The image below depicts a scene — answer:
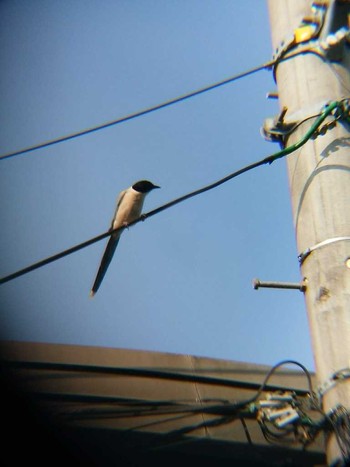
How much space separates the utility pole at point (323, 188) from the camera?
108 inches

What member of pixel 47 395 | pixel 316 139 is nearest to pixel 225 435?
pixel 47 395

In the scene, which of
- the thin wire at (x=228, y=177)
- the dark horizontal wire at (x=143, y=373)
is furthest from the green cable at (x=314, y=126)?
the dark horizontal wire at (x=143, y=373)

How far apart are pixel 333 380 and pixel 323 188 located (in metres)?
0.84

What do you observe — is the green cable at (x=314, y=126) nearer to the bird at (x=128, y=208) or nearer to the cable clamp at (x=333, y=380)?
the cable clamp at (x=333, y=380)

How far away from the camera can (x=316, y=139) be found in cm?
330

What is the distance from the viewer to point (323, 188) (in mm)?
3119

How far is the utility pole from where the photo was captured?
9.01 ft

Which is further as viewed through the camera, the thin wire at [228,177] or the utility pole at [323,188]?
the thin wire at [228,177]

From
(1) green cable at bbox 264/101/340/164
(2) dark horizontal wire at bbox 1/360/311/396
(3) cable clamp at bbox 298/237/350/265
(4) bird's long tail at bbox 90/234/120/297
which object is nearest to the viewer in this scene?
(3) cable clamp at bbox 298/237/350/265

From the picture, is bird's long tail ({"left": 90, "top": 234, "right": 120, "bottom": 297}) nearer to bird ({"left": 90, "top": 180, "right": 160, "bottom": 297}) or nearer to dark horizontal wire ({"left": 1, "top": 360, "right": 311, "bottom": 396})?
bird ({"left": 90, "top": 180, "right": 160, "bottom": 297})

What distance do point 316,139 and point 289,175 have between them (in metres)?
0.22

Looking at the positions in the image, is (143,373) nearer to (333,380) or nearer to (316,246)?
(316,246)

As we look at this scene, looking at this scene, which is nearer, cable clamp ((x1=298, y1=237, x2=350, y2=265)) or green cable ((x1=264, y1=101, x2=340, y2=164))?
→ cable clamp ((x1=298, y1=237, x2=350, y2=265))

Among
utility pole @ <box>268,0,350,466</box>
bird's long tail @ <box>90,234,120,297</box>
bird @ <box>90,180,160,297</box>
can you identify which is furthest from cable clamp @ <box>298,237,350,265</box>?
bird @ <box>90,180,160,297</box>
